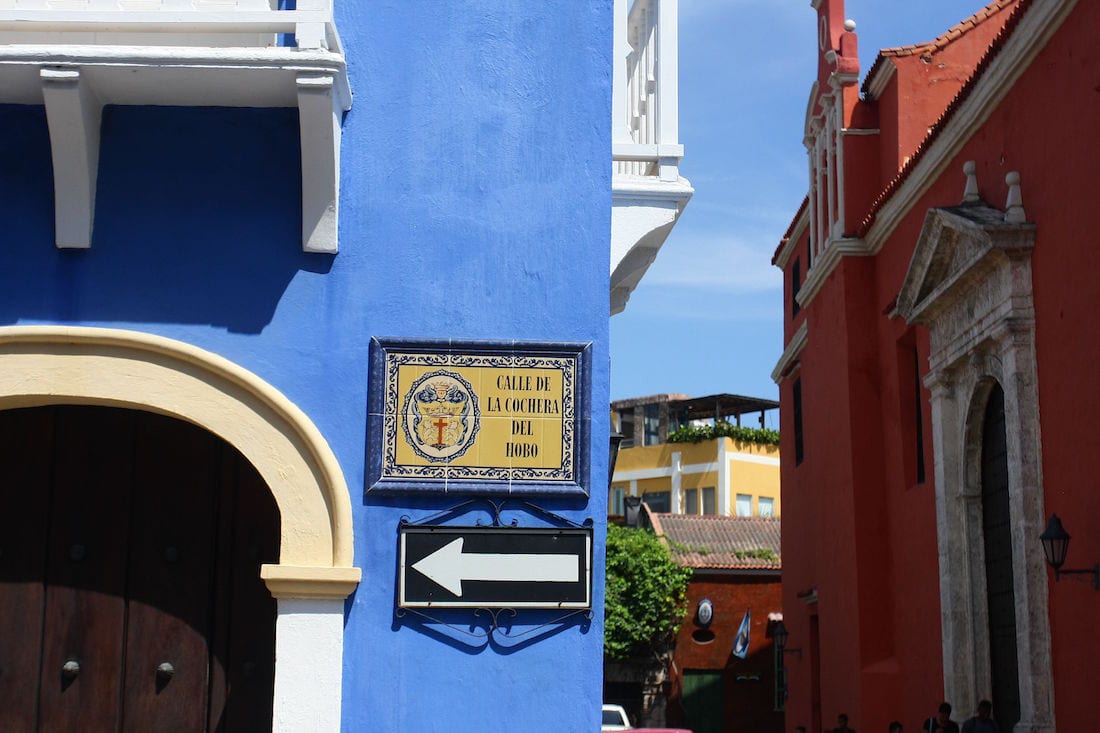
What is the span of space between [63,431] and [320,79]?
1855 mm

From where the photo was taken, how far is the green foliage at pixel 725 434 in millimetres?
44719

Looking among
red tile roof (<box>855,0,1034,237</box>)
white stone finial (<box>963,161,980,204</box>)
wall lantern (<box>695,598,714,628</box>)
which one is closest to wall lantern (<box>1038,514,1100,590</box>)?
white stone finial (<box>963,161,980,204</box>)

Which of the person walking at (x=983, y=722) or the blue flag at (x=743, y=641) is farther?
the blue flag at (x=743, y=641)

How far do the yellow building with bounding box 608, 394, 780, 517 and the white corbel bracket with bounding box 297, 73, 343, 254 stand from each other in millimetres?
37005

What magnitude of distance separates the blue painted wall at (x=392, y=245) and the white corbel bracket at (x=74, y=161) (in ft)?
0.26

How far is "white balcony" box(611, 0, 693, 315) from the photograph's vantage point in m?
6.01

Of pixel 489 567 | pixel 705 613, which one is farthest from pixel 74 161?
pixel 705 613

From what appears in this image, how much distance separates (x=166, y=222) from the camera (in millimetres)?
5609

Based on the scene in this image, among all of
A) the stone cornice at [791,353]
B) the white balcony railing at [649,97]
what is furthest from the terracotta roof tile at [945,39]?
the white balcony railing at [649,97]

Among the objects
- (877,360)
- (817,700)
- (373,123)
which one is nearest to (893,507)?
(877,360)

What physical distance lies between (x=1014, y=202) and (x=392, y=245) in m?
7.51

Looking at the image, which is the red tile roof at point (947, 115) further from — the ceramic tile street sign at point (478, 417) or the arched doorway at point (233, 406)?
the arched doorway at point (233, 406)

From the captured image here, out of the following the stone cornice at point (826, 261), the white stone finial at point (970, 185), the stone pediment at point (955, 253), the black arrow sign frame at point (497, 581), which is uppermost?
the stone cornice at point (826, 261)

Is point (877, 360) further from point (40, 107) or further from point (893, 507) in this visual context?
point (40, 107)
